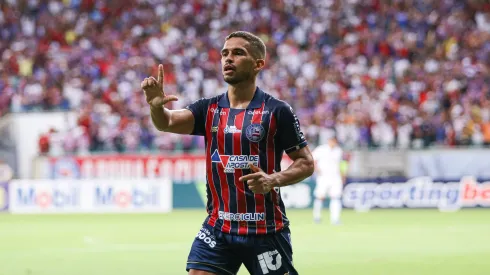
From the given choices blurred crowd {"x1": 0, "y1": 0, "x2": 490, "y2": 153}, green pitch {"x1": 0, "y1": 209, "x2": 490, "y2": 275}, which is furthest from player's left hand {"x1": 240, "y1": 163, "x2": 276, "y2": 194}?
blurred crowd {"x1": 0, "y1": 0, "x2": 490, "y2": 153}

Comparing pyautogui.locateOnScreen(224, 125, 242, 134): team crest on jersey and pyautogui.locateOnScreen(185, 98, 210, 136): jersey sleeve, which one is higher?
pyautogui.locateOnScreen(185, 98, 210, 136): jersey sleeve

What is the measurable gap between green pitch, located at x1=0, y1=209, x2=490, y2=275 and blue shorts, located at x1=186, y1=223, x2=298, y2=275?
5.53 metres

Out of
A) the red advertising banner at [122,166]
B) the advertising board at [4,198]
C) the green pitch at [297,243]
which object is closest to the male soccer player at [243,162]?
the green pitch at [297,243]

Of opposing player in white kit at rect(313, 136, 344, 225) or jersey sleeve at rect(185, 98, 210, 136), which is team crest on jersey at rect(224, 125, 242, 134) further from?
opposing player in white kit at rect(313, 136, 344, 225)

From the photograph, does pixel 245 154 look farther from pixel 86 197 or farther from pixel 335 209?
pixel 86 197

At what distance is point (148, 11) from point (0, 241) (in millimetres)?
17250

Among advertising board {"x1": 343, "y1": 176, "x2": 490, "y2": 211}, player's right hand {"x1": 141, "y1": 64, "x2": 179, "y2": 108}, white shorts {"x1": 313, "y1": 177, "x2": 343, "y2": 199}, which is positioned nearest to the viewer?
player's right hand {"x1": 141, "y1": 64, "x2": 179, "y2": 108}

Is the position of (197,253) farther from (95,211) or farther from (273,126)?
(95,211)

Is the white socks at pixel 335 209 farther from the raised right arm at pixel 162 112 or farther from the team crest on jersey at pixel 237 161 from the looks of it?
the team crest on jersey at pixel 237 161

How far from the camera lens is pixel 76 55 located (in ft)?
96.9

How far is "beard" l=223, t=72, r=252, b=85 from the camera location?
570cm

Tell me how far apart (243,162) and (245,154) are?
0.06 m

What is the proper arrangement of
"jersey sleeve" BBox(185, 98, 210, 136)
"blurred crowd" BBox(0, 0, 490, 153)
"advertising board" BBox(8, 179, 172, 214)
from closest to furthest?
"jersey sleeve" BBox(185, 98, 210, 136) → "advertising board" BBox(8, 179, 172, 214) → "blurred crowd" BBox(0, 0, 490, 153)

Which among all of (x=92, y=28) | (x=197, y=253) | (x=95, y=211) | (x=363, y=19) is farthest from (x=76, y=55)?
(x=197, y=253)
